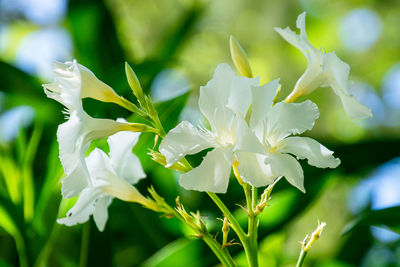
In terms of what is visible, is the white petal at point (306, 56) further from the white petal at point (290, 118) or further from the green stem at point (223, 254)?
the green stem at point (223, 254)

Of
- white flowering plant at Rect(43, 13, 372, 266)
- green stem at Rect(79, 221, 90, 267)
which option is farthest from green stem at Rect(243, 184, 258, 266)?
green stem at Rect(79, 221, 90, 267)

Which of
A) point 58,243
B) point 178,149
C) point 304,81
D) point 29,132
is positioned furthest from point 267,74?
point 178,149

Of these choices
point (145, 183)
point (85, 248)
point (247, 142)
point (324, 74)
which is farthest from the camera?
point (145, 183)

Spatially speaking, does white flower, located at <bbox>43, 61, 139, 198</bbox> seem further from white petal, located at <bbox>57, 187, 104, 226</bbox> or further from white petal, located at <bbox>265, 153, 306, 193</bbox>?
white petal, located at <bbox>265, 153, 306, 193</bbox>

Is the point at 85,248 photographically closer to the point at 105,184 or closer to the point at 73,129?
the point at 105,184

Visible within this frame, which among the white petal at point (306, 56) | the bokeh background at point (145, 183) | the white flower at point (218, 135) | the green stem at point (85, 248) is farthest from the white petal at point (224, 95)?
the green stem at point (85, 248)

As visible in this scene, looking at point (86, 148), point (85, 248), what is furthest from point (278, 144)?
point (85, 248)

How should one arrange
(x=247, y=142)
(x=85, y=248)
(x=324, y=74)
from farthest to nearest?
(x=85, y=248) → (x=324, y=74) → (x=247, y=142)
